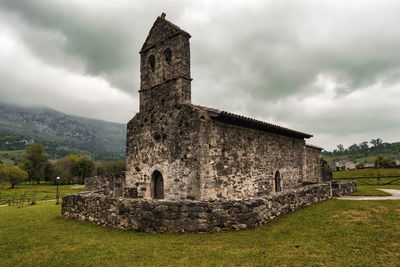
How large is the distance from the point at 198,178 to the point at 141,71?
28.0 ft

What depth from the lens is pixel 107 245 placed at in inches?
313

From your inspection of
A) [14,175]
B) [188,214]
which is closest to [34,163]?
[14,175]

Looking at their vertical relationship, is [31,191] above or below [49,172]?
below

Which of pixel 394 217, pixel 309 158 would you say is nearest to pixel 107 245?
pixel 394 217

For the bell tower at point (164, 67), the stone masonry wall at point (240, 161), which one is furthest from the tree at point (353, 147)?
the bell tower at point (164, 67)

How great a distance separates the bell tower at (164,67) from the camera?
Result: 13914mm

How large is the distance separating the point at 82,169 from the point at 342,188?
255 ft

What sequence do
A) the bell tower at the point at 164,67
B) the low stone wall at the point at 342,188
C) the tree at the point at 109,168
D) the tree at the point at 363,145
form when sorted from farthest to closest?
the tree at the point at 363,145 < the tree at the point at 109,168 < the low stone wall at the point at 342,188 < the bell tower at the point at 164,67

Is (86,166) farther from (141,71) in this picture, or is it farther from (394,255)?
(394,255)

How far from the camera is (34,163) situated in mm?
73375

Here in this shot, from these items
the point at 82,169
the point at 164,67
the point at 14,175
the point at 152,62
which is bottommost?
the point at 14,175

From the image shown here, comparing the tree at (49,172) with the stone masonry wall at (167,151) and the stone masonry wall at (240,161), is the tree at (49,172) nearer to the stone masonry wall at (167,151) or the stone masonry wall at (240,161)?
the stone masonry wall at (167,151)

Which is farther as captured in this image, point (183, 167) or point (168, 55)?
point (168, 55)

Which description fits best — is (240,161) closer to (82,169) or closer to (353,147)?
(82,169)
